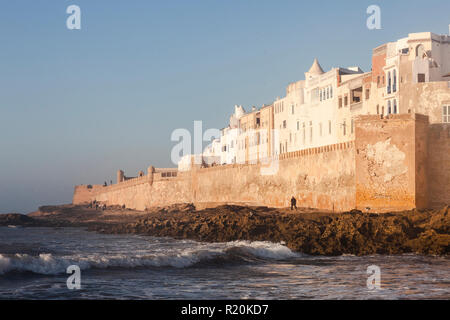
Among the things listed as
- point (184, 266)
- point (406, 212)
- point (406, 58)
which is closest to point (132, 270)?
point (184, 266)

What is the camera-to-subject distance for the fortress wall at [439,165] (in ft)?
93.0

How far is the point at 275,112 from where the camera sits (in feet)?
176

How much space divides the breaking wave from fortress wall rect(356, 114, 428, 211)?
9067mm

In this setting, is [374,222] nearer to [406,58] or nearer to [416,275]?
[416,275]

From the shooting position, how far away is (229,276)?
14867mm

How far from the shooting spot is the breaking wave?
49.1ft

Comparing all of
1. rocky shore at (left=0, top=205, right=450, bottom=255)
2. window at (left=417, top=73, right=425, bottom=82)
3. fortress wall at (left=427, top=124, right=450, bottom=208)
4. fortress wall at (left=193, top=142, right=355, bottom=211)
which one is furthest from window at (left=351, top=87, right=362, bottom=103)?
rocky shore at (left=0, top=205, right=450, bottom=255)

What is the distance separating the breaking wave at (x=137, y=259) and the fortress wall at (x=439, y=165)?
11.7 metres

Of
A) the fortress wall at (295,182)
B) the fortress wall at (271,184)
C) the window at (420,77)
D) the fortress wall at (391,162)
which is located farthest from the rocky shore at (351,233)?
the window at (420,77)

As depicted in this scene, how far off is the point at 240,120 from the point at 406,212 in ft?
135

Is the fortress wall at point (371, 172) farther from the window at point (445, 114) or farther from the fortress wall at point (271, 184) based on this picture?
the window at point (445, 114)

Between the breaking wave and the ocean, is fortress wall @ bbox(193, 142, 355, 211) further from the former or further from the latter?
the ocean

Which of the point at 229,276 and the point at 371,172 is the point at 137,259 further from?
the point at 371,172

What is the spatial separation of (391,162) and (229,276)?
15454 millimetres
